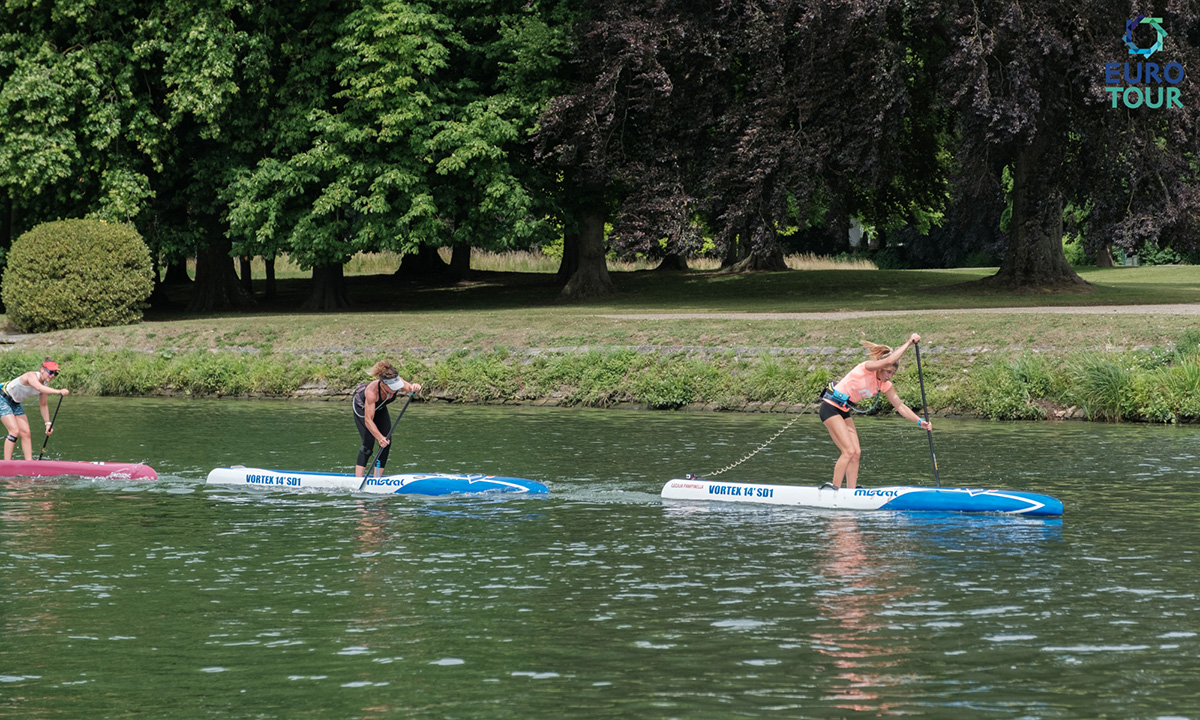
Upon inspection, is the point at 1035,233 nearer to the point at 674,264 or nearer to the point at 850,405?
the point at 850,405

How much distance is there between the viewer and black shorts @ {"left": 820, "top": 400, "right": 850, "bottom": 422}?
17.0 metres

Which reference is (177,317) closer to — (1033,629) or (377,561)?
(377,561)

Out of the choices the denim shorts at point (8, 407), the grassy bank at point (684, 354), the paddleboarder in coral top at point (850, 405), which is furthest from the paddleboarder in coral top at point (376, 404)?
the grassy bank at point (684, 354)

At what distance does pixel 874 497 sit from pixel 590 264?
30.6m

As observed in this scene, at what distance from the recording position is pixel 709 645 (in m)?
10.2

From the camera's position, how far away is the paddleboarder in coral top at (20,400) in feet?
66.2

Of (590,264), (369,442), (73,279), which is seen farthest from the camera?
(590,264)

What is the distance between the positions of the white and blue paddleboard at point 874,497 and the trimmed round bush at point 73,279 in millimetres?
26149

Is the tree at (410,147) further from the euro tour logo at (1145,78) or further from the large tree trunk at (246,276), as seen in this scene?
the euro tour logo at (1145,78)

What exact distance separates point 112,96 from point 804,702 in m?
38.6

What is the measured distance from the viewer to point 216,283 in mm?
48969

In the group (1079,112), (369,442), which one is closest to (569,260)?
(1079,112)

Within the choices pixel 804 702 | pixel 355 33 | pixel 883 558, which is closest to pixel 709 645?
pixel 804 702

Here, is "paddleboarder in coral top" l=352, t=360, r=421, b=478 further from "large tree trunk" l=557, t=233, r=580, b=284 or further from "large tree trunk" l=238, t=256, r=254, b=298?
"large tree trunk" l=238, t=256, r=254, b=298
